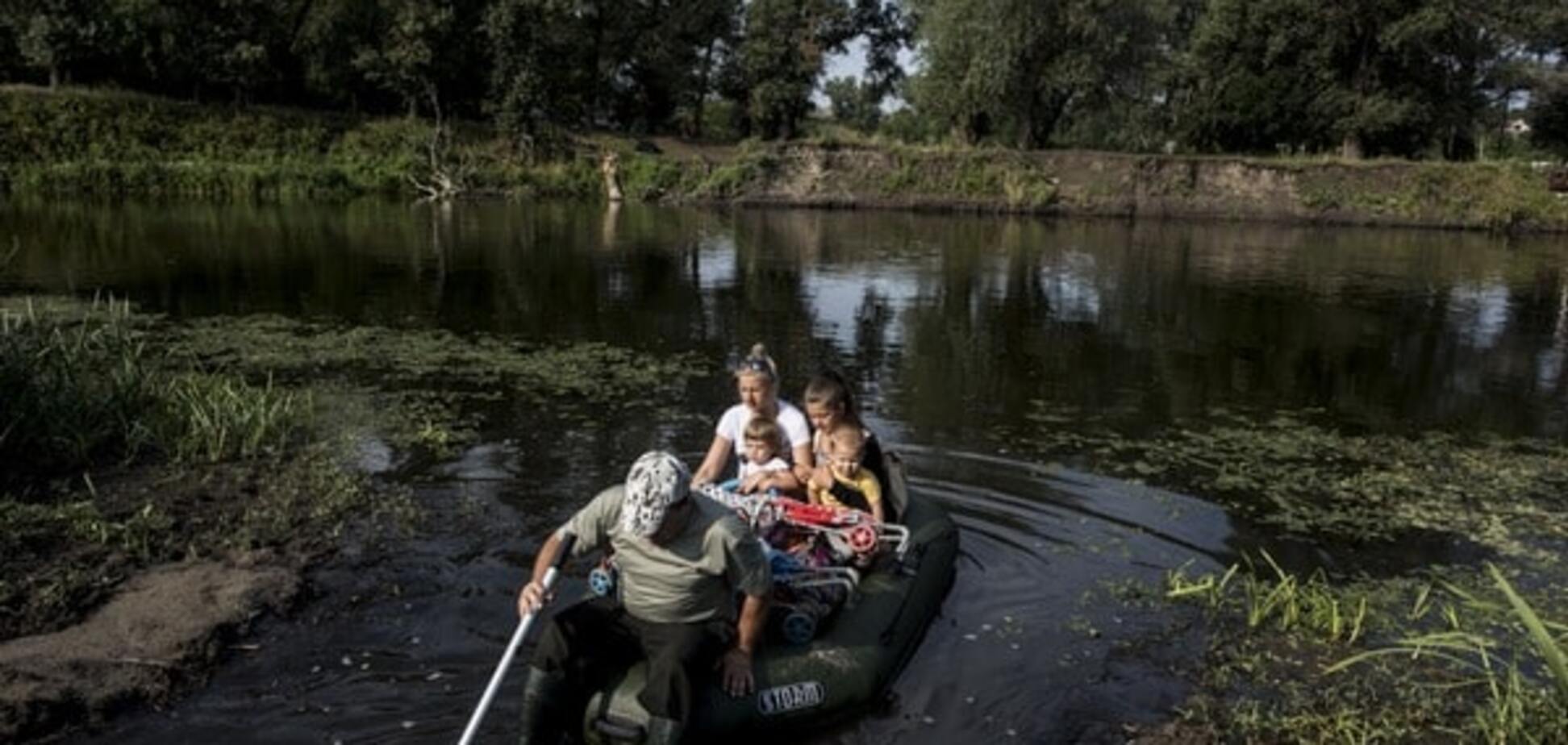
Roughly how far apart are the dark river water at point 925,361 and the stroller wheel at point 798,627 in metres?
0.47

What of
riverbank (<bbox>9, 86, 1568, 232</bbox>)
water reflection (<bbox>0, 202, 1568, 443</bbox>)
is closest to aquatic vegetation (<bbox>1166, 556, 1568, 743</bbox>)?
water reflection (<bbox>0, 202, 1568, 443</bbox>)

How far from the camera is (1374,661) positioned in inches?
255

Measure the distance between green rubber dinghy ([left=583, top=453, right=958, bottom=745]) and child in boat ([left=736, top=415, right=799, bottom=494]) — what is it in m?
0.80

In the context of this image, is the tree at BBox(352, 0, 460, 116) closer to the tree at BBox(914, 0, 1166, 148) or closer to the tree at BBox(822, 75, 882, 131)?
the tree at BBox(914, 0, 1166, 148)

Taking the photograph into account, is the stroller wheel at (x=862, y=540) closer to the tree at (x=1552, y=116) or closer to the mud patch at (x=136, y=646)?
the mud patch at (x=136, y=646)

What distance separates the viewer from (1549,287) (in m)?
24.6

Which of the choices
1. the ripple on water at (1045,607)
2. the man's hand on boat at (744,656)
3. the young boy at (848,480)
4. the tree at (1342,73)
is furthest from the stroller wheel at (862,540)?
the tree at (1342,73)

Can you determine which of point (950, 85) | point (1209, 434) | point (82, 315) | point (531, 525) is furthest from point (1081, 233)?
point (531, 525)

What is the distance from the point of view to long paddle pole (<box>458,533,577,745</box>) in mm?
4570

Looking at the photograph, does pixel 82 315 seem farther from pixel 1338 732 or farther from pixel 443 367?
pixel 1338 732

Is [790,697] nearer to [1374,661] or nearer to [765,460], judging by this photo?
[765,460]

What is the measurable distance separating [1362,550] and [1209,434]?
10.8 feet

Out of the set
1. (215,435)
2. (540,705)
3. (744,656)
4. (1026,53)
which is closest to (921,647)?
(744,656)

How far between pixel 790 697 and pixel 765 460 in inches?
82.2
